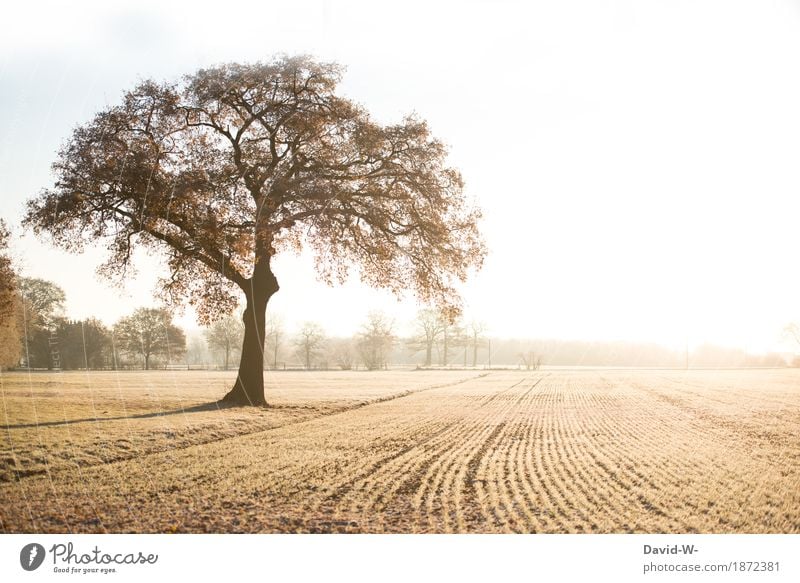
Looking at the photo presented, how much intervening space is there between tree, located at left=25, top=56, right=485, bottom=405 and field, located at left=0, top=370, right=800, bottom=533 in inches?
99.7

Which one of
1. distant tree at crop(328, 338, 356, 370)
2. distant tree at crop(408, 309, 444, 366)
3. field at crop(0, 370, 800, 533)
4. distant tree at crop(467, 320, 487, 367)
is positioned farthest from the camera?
distant tree at crop(328, 338, 356, 370)

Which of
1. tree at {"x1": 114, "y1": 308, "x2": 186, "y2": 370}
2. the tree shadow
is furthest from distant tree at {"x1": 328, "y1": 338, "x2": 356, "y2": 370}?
tree at {"x1": 114, "y1": 308, "x2": 186, "y2": 370}

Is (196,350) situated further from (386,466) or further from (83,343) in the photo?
(386,466)

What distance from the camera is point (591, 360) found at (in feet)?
74.3

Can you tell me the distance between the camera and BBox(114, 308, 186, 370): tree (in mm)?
9805

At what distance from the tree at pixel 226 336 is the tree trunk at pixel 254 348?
3.42 feet

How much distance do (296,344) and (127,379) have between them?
9322mm

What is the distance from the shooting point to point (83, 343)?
919 centimetres

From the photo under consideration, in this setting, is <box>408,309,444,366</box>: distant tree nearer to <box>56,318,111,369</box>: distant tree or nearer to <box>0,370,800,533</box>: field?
<box>0,370,800,533</box>: field

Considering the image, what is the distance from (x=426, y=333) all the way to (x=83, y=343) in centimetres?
946

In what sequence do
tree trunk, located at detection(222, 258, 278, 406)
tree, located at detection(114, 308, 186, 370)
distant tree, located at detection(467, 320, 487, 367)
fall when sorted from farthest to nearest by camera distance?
distant tree, located at detection(467, 320, 487, 367) < tree trunk, located at detection(222, 258, 278, 406) < tree, located at detection(114, 308, 186, 370)

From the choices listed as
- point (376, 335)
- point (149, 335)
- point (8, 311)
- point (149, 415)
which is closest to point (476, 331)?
point (376, 335)
